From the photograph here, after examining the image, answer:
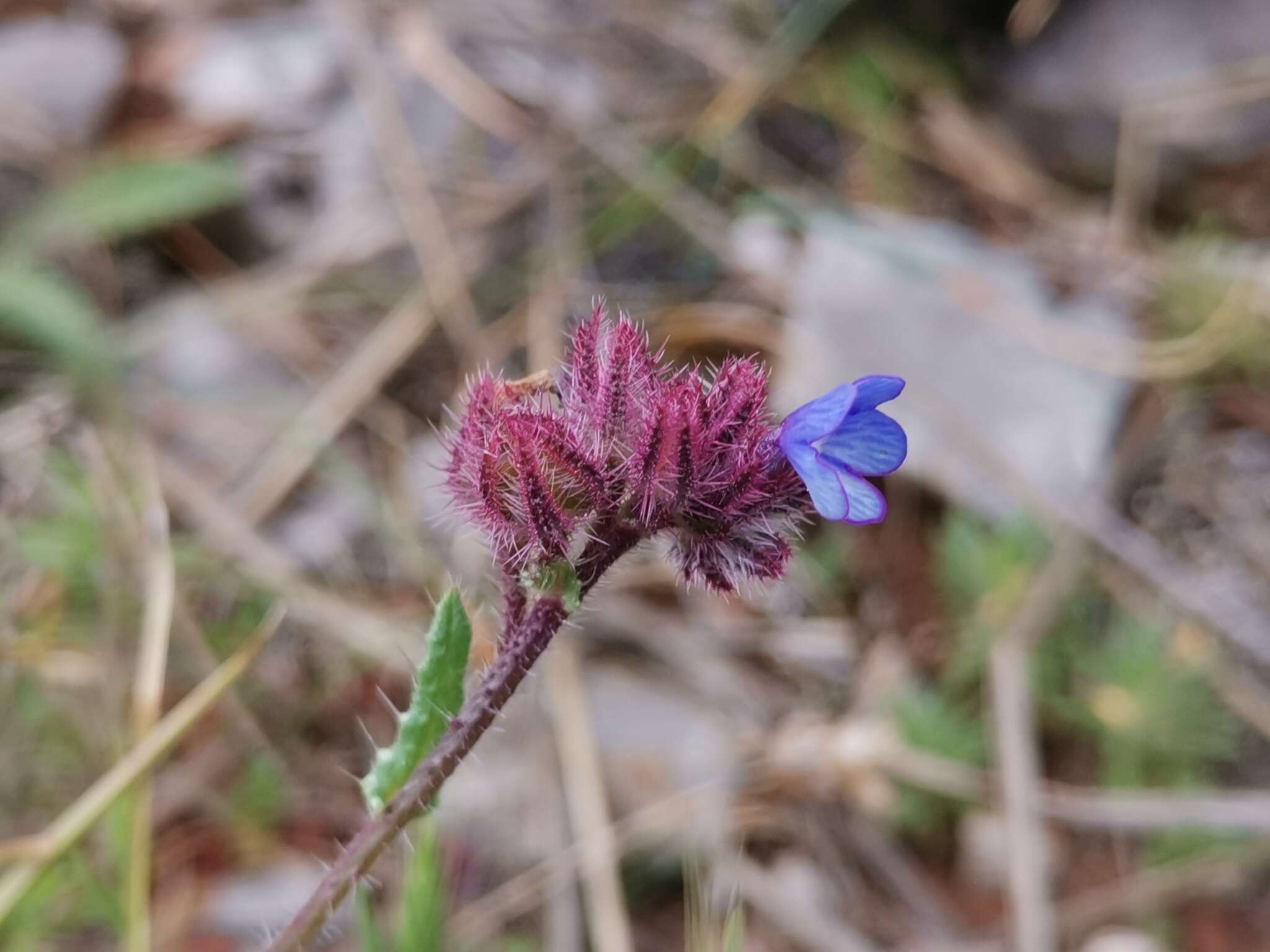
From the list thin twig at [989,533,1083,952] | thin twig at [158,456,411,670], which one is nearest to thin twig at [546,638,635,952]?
thin twig at [158,456,411,670]

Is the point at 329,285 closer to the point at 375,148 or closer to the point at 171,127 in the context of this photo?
the point at 375,148

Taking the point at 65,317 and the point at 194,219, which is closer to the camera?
the point at 65,317

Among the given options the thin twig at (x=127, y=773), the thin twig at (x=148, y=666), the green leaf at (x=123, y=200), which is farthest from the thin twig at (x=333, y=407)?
the thin twig at (x=127, y=773)

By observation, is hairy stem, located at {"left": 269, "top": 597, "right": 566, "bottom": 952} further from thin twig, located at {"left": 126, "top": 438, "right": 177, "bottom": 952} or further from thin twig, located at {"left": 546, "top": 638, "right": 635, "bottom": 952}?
thin twig, located at {"left": 546, "top": 638, "right": 635, "bottom": 952}

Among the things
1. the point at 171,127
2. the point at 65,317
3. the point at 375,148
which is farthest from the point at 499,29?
the point at 65,317

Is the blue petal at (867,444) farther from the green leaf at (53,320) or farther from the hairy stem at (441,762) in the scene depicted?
the green leaf at (53,320)

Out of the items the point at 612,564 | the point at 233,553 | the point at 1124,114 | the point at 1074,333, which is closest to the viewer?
the point at 612,564
